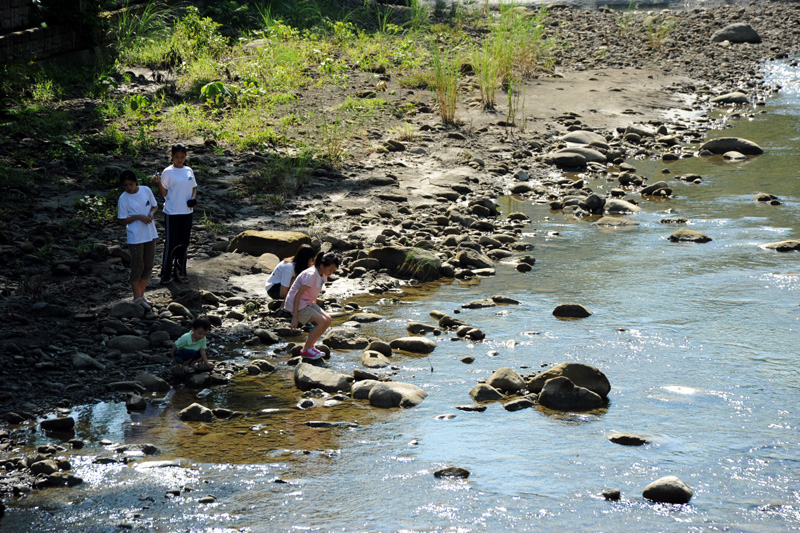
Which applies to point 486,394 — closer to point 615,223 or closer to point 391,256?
point 391,256

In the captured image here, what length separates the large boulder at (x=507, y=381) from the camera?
628cm

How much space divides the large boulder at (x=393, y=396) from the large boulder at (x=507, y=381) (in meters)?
0.55

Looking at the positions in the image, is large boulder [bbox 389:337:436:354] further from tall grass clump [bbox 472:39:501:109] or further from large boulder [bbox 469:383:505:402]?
tall grass clump [bbox 472:39:501:109]

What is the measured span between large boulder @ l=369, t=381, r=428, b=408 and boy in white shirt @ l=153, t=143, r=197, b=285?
308cm

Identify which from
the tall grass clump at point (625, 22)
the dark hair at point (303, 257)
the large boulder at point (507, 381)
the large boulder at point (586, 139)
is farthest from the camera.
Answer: the tall grass clump at point (625, 22)

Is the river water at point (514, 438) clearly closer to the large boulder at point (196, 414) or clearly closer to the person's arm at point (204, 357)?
the large boulder at point (196, 414)

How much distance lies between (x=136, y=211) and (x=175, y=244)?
31.5 inches

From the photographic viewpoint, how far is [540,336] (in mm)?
7422

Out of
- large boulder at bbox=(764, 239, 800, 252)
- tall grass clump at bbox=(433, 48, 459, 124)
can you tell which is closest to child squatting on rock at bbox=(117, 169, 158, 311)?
large boulder at bbox=(764, 239, 800, 252)

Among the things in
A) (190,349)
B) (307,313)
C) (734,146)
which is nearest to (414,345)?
(307,313)

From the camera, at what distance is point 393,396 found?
242 inches

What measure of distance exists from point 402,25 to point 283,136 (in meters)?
8.78

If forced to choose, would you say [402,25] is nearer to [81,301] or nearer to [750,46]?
[750,46]

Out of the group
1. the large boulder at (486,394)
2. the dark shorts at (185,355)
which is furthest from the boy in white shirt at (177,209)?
the large boulder at (486,394)
